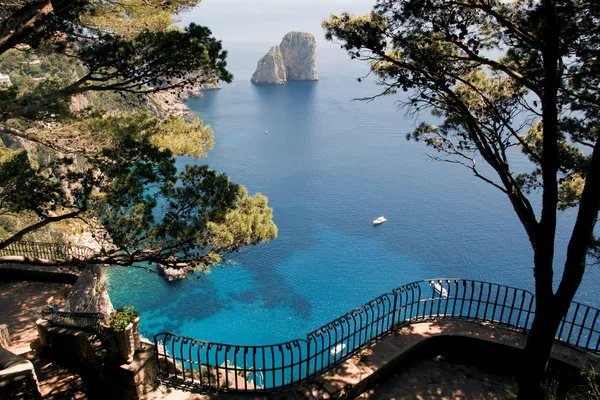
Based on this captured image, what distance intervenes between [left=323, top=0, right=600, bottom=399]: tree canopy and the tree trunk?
0.04 feet

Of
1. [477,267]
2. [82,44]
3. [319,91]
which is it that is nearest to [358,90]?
[319,91]

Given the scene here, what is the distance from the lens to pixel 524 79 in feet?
16.1

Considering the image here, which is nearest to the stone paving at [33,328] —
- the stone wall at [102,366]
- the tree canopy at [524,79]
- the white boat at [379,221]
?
the stone wall at [102,366]

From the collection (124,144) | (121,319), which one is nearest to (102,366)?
(121,319)

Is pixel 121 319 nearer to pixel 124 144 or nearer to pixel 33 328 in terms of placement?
pixel 124 144

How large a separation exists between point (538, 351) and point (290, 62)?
126644 mm

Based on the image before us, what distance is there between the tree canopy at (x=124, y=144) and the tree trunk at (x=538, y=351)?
14.2 ft

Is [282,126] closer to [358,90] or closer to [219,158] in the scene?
[219,158]

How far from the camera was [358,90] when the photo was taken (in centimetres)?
9631

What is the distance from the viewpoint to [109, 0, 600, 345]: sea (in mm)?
24766

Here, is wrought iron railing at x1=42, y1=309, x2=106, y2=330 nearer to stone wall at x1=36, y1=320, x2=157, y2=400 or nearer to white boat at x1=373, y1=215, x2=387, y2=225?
stone wall at x1=36, y1=320, x2=157, y2=400

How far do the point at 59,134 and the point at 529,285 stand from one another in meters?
27.9

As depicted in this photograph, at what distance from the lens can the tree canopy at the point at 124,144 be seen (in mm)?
6352

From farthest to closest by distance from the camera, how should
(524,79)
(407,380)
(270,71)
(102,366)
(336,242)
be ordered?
(270,71), (336,242), (407,380), (102,366), (524,79)
